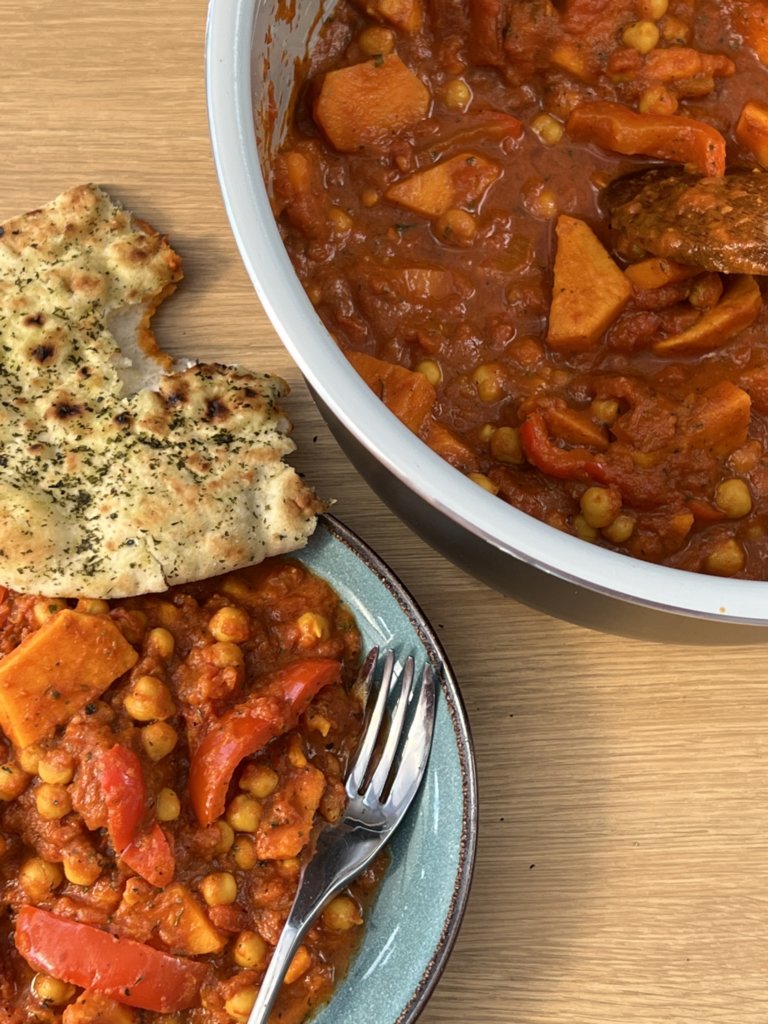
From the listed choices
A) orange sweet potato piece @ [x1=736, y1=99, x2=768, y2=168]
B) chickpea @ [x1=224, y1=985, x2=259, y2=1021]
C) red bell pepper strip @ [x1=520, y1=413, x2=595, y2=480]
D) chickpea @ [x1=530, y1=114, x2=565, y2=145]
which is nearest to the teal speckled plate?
chickpea @ [x1=224, y1=985, x2=259, y2=1021]

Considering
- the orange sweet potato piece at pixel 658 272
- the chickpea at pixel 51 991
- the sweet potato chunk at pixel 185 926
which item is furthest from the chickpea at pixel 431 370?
the chickpea at pixel 51 991

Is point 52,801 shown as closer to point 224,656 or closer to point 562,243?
point 224,656

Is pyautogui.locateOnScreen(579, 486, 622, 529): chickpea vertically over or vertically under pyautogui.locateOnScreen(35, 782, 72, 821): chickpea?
over

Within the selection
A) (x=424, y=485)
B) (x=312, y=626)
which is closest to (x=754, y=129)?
(x=424, y=485)

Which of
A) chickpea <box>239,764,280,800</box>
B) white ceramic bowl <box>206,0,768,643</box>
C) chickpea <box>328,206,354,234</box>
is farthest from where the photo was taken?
chickpea <box>328,206,354,234</box>

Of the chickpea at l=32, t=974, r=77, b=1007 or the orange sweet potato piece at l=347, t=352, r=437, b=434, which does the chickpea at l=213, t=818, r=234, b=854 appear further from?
the orange sweet potato piece at l=347, t=352, r=437, b=434

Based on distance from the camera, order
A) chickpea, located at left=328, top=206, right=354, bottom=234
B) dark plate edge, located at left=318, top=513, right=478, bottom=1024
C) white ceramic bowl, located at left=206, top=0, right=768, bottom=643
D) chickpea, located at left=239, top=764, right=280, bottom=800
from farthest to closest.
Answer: chickpea, located at left=328, top=206, right=354, bottom=234 < chickpea, located at left=239, top=764, right=280, bottom=800 < dark plate edge, located at left=318, top=513, right=478, bottom=1024 < white ceramic bowl, located at left=206, top=0, right=768, bottom=643
